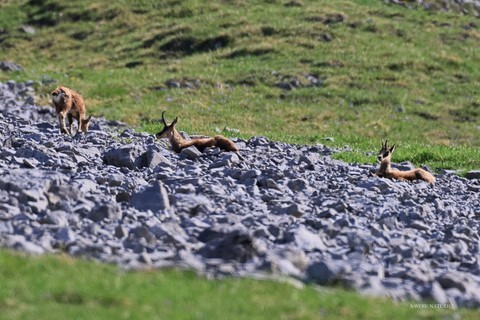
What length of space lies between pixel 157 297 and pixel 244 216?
15.0ft

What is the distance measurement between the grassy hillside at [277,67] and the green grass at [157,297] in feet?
46.1

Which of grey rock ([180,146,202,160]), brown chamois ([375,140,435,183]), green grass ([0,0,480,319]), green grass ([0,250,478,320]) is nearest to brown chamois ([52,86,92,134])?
green grass ([0,0,480,319])

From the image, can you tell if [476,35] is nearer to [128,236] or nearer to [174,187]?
[174,187]

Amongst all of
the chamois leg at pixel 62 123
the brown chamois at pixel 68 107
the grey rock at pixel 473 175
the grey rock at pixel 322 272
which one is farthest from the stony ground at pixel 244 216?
the brown chamois at pixel 68 107

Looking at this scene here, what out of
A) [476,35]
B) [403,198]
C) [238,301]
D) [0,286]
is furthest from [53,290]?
[476,35]

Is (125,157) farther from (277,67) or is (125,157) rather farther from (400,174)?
(277,67)

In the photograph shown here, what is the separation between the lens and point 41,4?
66.0 metres

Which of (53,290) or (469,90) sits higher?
(53,290)

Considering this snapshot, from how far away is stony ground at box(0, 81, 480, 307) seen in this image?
10.1m

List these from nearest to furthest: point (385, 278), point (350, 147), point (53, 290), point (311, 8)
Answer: point (53, 290)
point (385, 278)
point (350, 147)
point (311, 8)

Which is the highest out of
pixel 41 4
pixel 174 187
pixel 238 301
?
pixel 238 301

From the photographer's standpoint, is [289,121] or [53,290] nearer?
[53,290]

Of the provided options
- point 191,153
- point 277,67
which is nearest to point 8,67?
point 277,67

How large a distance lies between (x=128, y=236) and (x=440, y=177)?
473 inches
